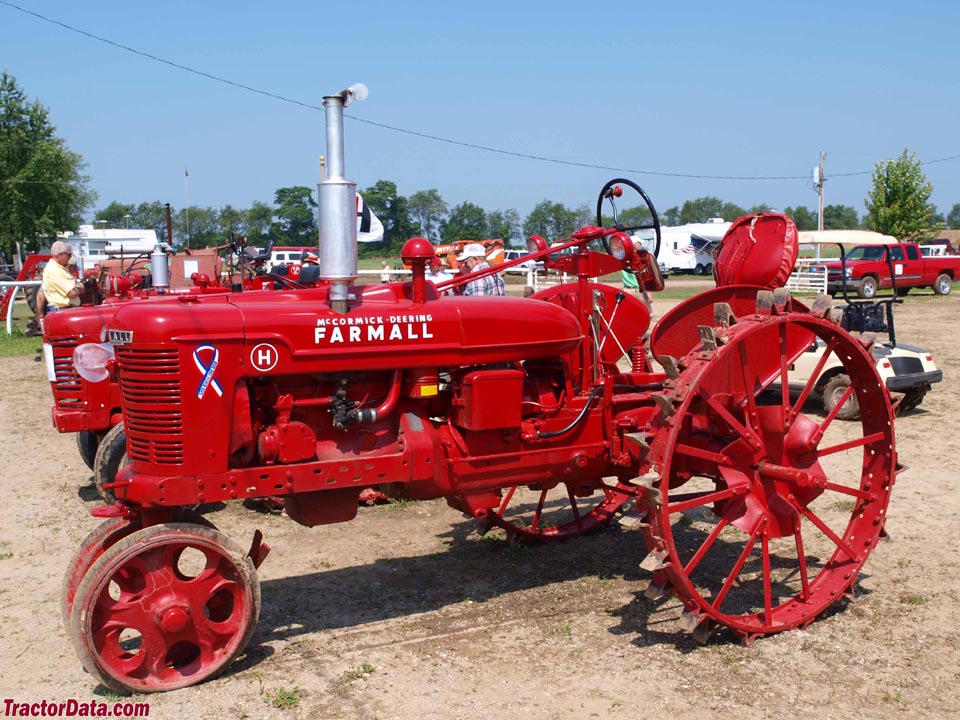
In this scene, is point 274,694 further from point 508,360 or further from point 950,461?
point 950,461

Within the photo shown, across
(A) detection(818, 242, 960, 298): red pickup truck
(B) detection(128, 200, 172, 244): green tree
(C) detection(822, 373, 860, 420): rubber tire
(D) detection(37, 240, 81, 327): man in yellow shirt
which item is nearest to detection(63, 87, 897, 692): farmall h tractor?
(C) detection(822, 373, 860, 420): rubber tire

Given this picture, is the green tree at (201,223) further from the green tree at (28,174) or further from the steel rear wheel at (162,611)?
the steel rear wheel at (162,611)

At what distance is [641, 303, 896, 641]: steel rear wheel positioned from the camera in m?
4.34

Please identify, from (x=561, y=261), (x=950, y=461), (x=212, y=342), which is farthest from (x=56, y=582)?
(x=950, y=461)

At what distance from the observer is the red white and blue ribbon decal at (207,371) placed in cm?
405

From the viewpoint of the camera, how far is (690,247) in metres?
44.8

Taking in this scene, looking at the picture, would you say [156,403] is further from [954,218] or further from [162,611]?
[954,218]

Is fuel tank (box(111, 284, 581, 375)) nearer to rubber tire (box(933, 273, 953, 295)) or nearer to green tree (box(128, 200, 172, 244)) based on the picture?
rubber tire (box(933, 273, 953, 295))

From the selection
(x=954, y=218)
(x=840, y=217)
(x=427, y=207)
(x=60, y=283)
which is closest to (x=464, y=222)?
(x=427, y=207)

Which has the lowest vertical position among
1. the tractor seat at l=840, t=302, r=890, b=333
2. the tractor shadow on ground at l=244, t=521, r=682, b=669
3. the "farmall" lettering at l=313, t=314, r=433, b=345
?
the tractor shadow on ground at l=244, t=521, r=682, b=669

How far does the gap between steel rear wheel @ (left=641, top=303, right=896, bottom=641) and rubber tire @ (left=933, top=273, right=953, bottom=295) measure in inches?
1014

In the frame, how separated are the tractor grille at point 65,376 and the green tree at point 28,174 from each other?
3828 centimetres

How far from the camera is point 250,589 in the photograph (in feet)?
13.8

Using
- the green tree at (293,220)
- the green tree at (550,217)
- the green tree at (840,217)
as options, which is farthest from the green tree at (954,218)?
the green tree at (293,220)
